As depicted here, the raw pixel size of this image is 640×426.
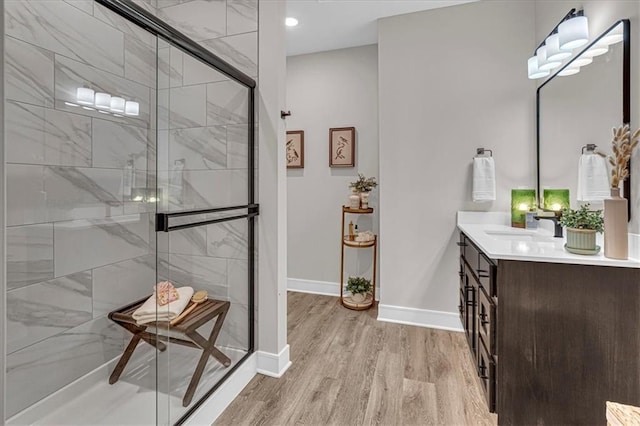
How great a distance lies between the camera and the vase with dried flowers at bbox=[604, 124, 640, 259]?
145 centimetres

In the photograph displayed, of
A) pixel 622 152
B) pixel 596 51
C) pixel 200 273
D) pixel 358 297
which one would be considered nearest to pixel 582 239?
pixel 622 152

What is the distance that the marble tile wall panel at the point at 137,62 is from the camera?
1765mm

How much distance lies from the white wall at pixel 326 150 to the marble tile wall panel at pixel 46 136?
2.25 m

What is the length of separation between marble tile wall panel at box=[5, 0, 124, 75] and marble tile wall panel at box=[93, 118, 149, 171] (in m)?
0.34

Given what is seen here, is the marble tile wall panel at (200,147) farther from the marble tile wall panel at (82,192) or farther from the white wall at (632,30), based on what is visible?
the white wall at (632,30)

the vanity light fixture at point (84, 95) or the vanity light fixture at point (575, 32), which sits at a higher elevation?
the vanity light fixture at point (575, 32)

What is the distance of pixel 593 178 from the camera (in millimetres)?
1801

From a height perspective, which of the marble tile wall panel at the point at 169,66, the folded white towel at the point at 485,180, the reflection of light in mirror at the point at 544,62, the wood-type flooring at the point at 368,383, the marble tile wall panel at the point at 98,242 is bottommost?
the wood-type flooring at the point at 368,383

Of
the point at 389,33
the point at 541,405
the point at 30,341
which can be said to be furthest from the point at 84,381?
the point at 389,33

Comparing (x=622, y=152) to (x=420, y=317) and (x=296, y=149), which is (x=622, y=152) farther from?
(x=296, y=149)

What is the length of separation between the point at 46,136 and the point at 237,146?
0.92 m

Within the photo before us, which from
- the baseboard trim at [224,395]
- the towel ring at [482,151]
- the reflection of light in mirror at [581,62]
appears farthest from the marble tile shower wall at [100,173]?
the reflection of light in mirror at [581,62]

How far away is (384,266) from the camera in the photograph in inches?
118

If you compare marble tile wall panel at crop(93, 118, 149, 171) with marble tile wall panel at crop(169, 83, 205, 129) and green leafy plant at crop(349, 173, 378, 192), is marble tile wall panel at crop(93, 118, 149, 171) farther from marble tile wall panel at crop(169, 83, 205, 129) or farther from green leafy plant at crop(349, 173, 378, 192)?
green leafy plant at crop(349, 173, 378, 192)
